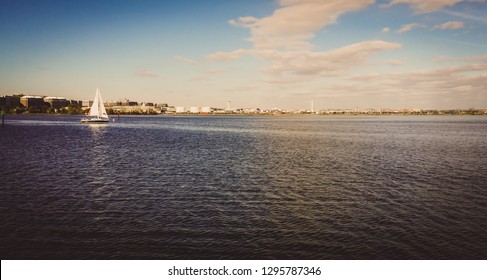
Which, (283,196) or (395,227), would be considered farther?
(283,196)

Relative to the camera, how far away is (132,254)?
739 inches

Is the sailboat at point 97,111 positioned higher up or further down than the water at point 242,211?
higher up

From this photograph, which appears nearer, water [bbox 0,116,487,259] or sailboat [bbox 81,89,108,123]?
water [bbox 0,116,487,259]

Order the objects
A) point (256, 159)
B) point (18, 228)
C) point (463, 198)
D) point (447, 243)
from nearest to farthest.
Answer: point (447, 243) < point (18, 228) < point (463, 198) < point (256, 159)

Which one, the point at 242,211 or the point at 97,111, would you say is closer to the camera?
the point at 242,211

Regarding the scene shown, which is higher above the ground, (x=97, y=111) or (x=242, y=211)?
(x=97, y=111)

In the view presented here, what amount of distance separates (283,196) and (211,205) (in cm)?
644

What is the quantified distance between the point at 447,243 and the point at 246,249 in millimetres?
11040

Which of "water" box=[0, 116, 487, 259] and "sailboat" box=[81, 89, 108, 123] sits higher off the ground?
"sailboat" box=[81, 89, 108, 123]

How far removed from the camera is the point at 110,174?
133 ft

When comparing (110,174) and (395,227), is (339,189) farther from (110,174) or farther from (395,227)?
(110,174)

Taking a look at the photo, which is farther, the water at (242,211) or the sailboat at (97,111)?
the sailboat at (97,111)
